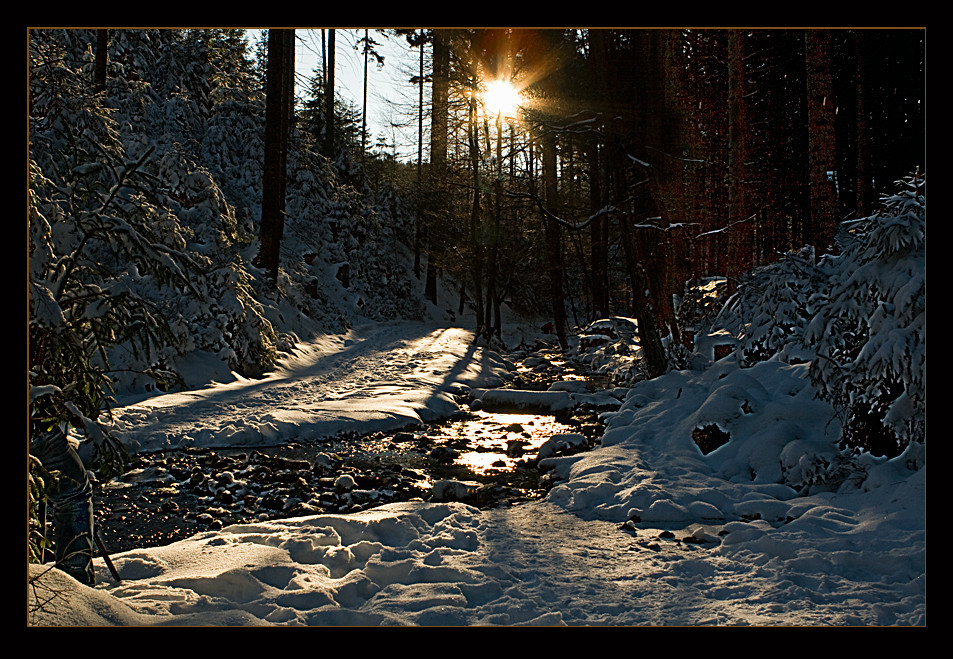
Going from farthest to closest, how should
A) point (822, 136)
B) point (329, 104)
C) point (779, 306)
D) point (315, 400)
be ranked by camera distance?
point (329, 104) < point (315, 400) < point (822, 136) < point (779, 306)

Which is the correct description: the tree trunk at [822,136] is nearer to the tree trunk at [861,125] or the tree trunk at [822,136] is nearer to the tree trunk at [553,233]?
the tree trunk at [861,125]

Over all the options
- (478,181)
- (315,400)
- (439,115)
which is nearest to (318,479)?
(315,400)

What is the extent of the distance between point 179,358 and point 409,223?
25.9 meters

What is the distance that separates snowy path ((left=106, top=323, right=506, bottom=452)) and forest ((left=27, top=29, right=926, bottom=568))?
77cm

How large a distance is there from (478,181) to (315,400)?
11835mm

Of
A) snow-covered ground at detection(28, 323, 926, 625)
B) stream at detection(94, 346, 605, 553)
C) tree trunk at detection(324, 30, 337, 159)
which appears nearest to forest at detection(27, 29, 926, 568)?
snow-covered ground at detection(28, 323, 926, 625)

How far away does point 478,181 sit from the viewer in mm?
19500

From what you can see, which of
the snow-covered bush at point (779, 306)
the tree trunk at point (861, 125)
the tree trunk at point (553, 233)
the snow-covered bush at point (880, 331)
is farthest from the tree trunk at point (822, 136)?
the tree trunk at point (553, 233)

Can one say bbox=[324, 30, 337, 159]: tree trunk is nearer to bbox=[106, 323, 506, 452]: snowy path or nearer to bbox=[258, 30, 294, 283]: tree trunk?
bbox=[258, 30, 294, 283]: tree trunk

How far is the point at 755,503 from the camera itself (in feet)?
14.7

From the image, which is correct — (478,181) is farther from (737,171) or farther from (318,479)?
(318,479)

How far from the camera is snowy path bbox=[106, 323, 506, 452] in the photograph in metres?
7.32
